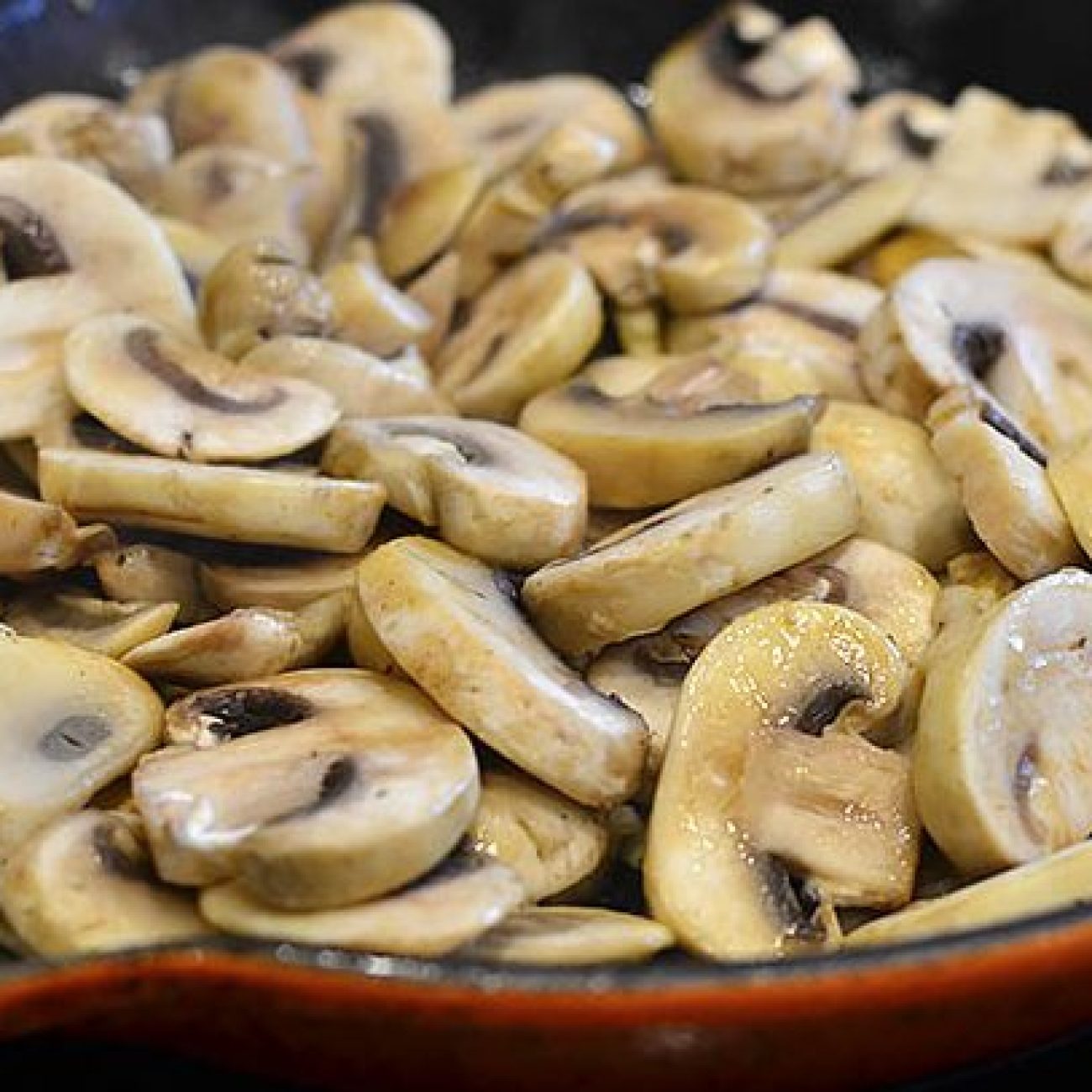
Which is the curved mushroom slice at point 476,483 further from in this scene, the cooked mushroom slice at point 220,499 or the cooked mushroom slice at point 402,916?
the cooked mushroom slice at point 402,916

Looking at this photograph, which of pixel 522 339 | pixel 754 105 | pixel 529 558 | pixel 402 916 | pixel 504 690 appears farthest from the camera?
pixel 754 105

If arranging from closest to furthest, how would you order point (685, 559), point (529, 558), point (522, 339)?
point (685, 559) < point (529, 558) < point (522, 339)

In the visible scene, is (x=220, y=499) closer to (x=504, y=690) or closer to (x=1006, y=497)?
(x=504, y=690)

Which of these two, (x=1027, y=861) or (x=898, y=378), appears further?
(x=898, y=378)

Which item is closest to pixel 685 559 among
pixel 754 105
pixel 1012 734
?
pixel 1012 734

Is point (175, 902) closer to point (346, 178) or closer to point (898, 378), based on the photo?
point (898, 378)

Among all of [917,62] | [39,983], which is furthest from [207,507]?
[917,62]
